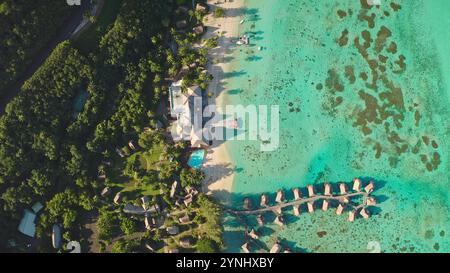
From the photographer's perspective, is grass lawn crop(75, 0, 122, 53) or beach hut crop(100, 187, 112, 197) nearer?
grass lawn crop(75, 0, 122, 53)

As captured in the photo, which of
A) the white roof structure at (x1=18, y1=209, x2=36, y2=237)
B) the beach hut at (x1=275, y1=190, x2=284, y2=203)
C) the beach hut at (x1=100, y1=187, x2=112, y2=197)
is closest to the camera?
the white roof structure at (x1=18, y1=209, x2=36, y2=237)

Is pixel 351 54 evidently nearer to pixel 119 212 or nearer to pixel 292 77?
pixel 292 77

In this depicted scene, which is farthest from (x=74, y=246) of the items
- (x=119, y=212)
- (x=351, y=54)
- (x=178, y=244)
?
(x=351, y=54)

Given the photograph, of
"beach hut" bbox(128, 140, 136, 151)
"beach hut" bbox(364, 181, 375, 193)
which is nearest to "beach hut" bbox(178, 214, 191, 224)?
"beach hut" bbox(128, 140, 136, 151)

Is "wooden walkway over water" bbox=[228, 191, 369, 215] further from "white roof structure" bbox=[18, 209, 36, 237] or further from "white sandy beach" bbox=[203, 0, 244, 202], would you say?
"white roof structure" bbox=[18, 209, 36, 237]

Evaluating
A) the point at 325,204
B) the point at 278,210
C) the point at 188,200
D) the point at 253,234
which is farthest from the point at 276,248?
the point at 188,200

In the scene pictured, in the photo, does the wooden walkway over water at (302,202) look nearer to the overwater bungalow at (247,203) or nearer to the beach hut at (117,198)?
the overwater bungalow at (247,203)

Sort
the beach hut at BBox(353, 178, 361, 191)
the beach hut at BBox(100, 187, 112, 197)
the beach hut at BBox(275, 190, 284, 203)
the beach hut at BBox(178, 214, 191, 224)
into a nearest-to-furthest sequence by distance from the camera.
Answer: the beach hut at BBox(100, 187, 112, 197), the beach hut at BBox(178, 214, 191, 224), the beach hut at BBox(275, 190, 284, 203), the beach hut at BBox(353, 178, 361, 191)

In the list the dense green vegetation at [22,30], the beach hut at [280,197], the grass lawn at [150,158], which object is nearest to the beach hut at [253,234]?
the beach hut at [280,197]
